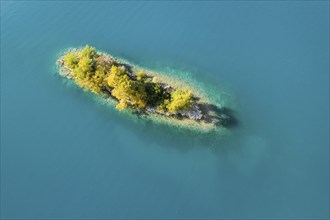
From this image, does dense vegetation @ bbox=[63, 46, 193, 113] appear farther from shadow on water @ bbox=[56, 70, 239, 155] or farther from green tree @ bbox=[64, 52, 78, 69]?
shadow on water @ bbox=[56, 70, 239, 155]

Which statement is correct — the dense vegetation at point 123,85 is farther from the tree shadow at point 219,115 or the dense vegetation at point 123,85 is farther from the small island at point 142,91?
the tree shadow at point 219,115

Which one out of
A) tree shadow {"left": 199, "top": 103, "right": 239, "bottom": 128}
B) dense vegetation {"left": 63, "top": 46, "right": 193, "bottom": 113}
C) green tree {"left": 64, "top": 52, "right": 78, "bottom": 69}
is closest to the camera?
dense vegetation {"left": 63, "top": 46, "right": 193, "bottom": 113}

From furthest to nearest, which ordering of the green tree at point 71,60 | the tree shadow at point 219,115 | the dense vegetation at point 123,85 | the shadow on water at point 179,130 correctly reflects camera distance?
the green tree at point 71,60
the tree shadow at point 219,115
the dense vegetation at point 123,85
the shadow on water at point 179,130

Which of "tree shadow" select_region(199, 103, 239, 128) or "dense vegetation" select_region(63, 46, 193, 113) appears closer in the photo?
"dense vegetation" select_region(63, 46, 193, 113)

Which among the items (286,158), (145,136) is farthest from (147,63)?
(286,158)

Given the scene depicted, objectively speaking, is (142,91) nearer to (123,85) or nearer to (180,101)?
(123,85)

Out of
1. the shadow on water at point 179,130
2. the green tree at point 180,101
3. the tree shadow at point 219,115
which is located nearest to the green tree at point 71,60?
the shadow on water at point 179,130

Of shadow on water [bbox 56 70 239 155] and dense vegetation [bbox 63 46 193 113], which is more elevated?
dense vegetation [bbox 63 46 193 113]

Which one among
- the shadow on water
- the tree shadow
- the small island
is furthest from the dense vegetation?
the tree shadow

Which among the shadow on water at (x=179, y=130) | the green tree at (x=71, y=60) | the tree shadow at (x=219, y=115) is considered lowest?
the shadow on water at (x=179, y=130)

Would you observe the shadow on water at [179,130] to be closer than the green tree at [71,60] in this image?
Yes

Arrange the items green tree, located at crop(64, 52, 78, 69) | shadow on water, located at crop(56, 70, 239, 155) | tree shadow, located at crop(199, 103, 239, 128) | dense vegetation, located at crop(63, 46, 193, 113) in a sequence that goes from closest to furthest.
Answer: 1. shadow on water, located at crop(56, 70, 239, 155)
2. dense vegetation, located at crop(63, 46, 193, 113)
3. tree shadow, located at crop(199, 103, 239, 128)
4. green tree, located at crop(64, 52, 78, 69)
